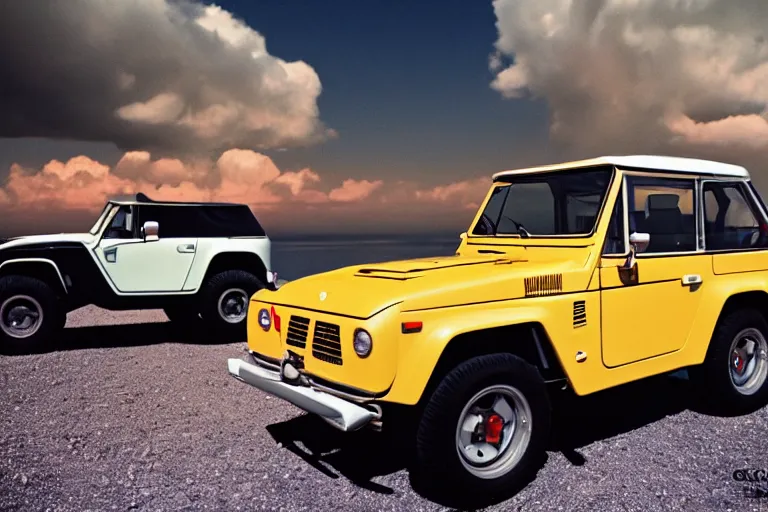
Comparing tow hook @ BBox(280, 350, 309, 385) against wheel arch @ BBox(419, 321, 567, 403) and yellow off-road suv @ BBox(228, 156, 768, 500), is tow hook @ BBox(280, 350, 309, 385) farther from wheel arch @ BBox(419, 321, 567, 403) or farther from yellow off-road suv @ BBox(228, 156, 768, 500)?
wheel arch @ BBox(419, 321, 567, 403)

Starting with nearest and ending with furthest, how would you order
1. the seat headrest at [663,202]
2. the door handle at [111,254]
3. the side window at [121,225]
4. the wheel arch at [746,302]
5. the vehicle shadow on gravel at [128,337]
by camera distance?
the seat headrest at [663,202] < the wheel arch at [746,302] < the door handle at [111,254] < the side window at [121,225] < the vehicle shadow on gravel at [128,337]

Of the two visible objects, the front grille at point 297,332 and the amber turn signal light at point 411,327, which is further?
the front grille at point 297,332

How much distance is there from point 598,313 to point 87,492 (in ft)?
11.5

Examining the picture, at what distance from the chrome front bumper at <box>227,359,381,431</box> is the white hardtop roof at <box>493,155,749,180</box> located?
258cm

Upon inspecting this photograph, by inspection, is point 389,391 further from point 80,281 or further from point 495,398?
point 80,281

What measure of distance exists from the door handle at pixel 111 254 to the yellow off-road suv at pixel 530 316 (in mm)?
5207

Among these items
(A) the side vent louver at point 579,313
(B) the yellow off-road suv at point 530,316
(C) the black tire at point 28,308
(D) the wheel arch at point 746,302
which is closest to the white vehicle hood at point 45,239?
(C) the black tire at point 28,308

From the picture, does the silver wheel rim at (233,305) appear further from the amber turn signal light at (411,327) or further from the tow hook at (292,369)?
the amber turn signal light at (411,327)

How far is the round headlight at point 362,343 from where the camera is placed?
3604 millimetres

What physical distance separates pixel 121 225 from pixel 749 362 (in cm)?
804

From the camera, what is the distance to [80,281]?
905 centimetres

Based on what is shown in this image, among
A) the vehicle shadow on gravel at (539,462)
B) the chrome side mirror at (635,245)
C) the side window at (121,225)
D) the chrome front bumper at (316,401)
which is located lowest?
the vehicle shadow on gravel at (539,462)

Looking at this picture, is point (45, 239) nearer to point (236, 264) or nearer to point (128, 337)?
point (128, 337)

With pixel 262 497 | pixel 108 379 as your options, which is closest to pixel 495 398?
pixel 262 497
